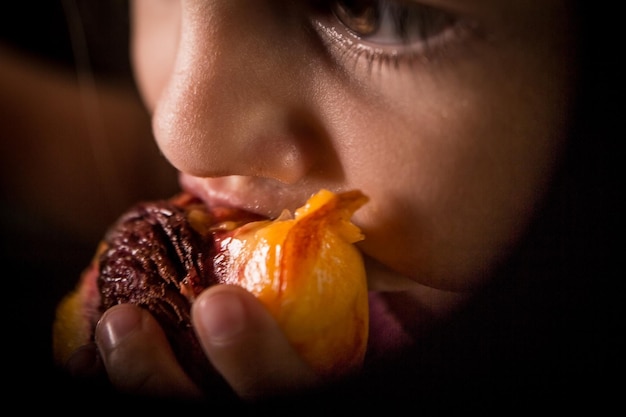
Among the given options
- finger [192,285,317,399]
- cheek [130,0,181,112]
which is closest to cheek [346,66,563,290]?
finger [192,285,317,399]

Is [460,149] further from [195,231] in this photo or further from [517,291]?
[195,231]

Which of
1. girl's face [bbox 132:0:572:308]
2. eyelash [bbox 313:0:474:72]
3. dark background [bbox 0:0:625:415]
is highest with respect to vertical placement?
eyelash [bbox 313:0:474:72]

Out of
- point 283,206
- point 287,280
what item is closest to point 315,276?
point 287,280

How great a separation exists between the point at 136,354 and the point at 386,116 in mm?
250

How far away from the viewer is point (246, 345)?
0.40 metres

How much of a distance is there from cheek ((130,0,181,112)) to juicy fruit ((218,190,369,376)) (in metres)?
0.34

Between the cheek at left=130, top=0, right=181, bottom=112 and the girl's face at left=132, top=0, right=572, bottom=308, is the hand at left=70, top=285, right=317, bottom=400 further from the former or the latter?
the cheek at left=130, top=0, right=181, bottom=112

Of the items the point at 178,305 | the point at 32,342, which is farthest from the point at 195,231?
the point at 32,342

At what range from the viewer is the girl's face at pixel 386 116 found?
16.3 inches

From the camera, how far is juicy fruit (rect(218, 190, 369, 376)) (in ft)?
1.31

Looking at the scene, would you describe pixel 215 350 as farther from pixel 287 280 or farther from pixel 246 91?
pixel 246 91

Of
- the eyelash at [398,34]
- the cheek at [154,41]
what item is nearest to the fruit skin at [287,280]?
the eyelash at [398,34]

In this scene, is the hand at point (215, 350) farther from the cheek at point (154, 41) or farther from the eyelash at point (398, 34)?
the cheek at point (154, 41)

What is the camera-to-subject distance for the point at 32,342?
52 centimetres
